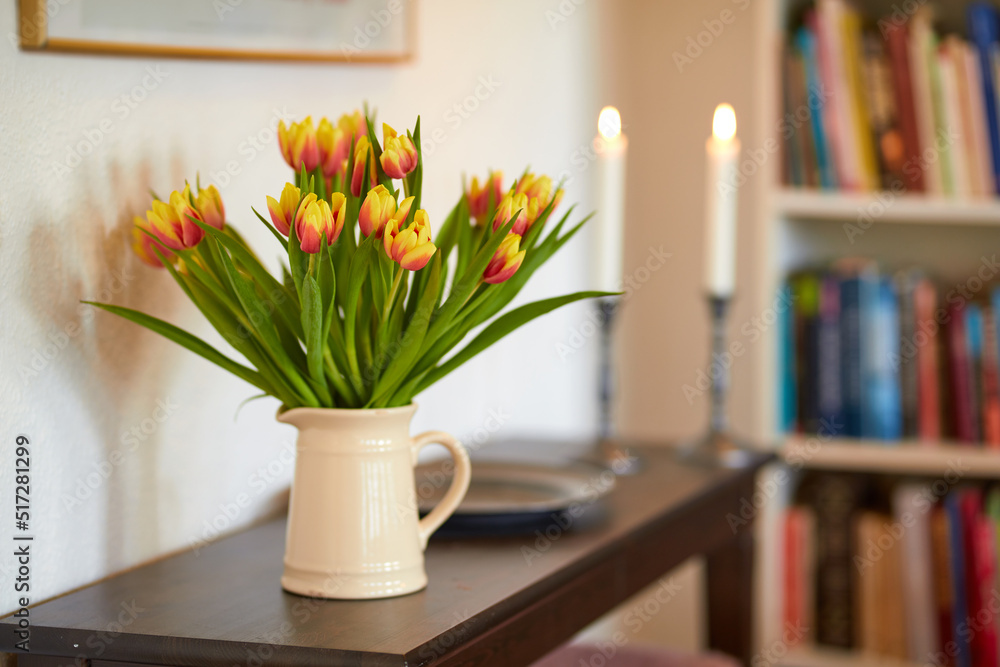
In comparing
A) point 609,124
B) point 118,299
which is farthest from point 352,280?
point 609,124

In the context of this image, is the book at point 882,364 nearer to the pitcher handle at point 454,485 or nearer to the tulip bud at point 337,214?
the pitcher handle at point 454,485

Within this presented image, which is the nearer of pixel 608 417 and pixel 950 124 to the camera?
pixel 608 417

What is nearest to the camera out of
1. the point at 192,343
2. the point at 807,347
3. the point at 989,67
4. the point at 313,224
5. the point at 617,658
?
the point at 313,224

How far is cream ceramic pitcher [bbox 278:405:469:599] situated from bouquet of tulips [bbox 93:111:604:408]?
2 cm

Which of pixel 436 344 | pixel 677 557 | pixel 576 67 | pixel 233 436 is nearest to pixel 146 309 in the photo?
pixel 233 436

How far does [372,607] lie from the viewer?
0.78 meters

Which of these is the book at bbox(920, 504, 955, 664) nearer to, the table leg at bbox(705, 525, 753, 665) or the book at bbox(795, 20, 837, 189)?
the table leg at bbox(705, 525, 753, 665)

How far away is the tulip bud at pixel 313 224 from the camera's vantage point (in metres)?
0.71

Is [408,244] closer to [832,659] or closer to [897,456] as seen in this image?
[897,456]

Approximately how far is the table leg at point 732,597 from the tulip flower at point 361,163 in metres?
0.88

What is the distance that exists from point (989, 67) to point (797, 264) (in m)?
0.45

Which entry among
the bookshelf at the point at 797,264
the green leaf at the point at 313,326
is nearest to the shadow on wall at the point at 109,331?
the green leaf at the point at 313,326

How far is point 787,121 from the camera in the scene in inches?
70.2

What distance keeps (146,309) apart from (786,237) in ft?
4.11
